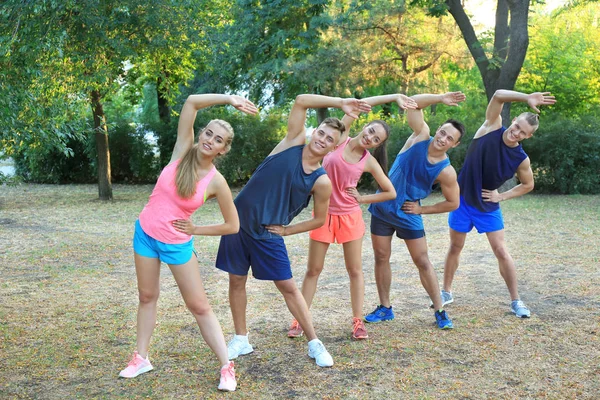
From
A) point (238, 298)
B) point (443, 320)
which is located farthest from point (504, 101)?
point (238, 298)

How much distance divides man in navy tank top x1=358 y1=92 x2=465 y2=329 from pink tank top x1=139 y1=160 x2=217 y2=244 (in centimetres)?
196

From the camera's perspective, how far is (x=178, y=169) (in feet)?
13.9

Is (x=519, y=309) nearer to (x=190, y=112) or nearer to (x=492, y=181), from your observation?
(x=492, y=181)

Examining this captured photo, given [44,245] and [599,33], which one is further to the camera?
[599,33]

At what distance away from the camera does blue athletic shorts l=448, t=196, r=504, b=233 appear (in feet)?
20.4

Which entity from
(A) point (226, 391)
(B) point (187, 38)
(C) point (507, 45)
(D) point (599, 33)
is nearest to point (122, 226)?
(B) point (187, 38)

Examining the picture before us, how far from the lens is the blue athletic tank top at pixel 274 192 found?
4.66 meters

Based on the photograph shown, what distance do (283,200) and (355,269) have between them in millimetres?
1095

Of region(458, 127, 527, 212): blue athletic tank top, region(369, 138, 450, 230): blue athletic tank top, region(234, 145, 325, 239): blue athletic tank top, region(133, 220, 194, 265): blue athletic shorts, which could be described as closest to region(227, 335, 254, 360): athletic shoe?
region(234, 145, 325, 239): blue athletic tank top

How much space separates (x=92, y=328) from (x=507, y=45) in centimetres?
1398

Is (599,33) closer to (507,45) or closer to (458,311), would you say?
(507,45)

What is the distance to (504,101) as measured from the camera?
609 centimetres

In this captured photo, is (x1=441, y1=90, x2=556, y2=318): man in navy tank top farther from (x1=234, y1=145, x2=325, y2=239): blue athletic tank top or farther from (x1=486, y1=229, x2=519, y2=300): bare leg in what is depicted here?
(x1=234, y1=145, x2=325, y2=239): blue athletic tank top

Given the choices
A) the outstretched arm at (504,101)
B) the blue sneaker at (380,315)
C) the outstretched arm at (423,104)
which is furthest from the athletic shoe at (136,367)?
the outstretched arm at (504,101)
